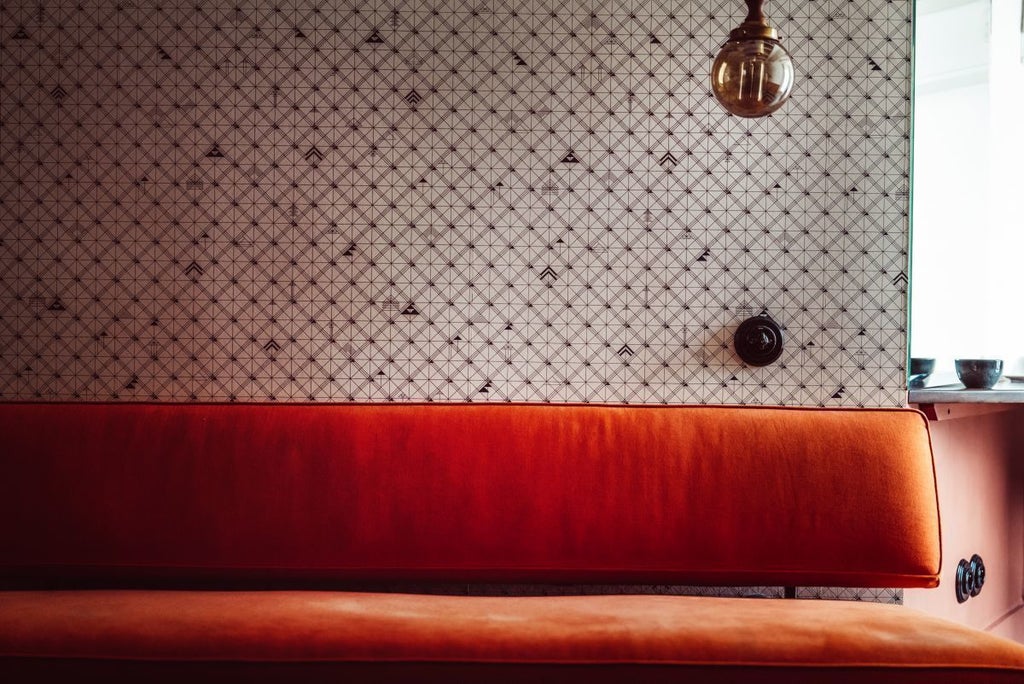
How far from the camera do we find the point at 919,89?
2443 millimetres

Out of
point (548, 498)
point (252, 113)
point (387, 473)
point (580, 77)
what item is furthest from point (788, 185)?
point (252, 113)

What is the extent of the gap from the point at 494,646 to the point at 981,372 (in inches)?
67.9

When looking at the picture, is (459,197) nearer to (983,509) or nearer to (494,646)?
(494,646)

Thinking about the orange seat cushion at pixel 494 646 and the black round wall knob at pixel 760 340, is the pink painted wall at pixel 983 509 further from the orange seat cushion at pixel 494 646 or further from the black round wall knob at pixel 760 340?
the orange seat cushion at pixel 494 646

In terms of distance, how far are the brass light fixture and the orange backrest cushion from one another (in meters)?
0.79

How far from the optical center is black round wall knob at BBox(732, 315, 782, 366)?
5.84 feet

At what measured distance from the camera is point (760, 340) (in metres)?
1.78

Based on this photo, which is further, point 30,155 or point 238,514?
point 30,155

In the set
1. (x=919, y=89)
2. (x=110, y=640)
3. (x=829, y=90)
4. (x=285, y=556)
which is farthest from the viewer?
(x=919, y=89)

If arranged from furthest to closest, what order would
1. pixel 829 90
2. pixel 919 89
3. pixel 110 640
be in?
pixel 919 89
pixel 829 90
pixel 110 640

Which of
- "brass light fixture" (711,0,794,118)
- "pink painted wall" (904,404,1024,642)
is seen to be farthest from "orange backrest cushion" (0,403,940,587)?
"brass light fixture" (711,0,794,118)

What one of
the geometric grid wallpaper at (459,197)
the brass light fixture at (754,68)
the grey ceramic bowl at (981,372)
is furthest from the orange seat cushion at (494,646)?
the brass light fixture at (754,68)

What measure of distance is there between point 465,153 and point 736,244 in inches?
32.1

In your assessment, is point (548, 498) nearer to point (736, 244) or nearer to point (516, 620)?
point (516, 620)
